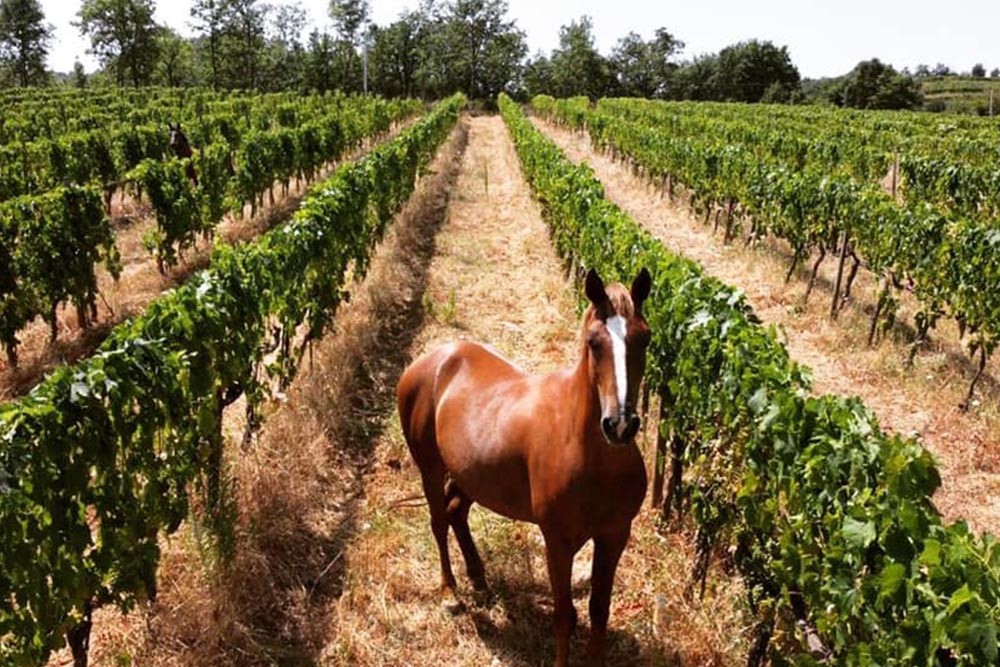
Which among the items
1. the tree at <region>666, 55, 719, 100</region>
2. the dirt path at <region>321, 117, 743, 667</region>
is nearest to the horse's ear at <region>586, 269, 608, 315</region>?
the dirt path at <region>321, 117, 743, 667</region>

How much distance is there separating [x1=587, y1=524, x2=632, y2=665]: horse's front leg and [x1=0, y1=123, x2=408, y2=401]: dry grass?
627 centimetres

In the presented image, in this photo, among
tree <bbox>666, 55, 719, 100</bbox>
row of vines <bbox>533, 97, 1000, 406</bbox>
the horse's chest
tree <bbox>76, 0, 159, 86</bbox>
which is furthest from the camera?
tree <bbox>666, 55, 719, 100</bbox>

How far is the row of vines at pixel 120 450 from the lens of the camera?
3766 millimetres

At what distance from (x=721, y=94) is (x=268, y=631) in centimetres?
10950

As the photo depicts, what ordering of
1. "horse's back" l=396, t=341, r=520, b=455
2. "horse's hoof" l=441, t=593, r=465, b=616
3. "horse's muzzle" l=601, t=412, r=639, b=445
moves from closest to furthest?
"horse's muzzle" l=601, t=412, r=639, b=445 → "horse's back" l=396, t=341, r=520, b=455 → "horse's hoof" l=441, t=593, r=465, b=616

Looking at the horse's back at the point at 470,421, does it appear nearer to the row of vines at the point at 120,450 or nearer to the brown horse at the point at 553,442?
the brown horse at the point at 553,442

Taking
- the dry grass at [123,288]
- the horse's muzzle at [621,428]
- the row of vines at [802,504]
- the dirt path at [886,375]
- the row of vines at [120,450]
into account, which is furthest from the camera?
the dry grass at [123,288]

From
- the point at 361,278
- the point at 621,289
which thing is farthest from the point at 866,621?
the point at 361,278

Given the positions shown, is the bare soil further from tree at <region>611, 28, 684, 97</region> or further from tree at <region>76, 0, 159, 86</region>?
tree at <region>611, 28, 684, 97</region>

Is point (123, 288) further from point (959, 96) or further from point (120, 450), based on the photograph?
point (959, 96)

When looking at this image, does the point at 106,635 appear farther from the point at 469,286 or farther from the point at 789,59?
the point at 789,59

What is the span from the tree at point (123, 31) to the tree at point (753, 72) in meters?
72.0

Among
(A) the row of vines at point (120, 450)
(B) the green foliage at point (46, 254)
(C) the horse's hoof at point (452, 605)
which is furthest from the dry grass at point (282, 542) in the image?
(B) the green foliage at point (46, 254)

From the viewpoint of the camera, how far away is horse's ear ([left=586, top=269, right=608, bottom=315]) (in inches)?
143
